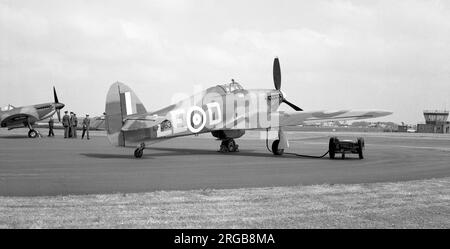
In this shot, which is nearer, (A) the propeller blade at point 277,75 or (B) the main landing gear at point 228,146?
(B) the main landing gear at point 228,146

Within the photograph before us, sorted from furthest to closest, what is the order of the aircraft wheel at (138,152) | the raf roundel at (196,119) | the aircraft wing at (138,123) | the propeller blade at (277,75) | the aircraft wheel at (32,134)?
the aircraft wheel at (32,134), the propeller blade at (277,75), the raf roundel at (196,119), the aircraft wheel at (138,152), the aircraft wing at (138,123)

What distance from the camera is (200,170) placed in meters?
14.6

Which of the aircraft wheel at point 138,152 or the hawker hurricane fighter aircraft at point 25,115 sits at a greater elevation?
the hawker hurricane fighter aircraft at point 25,115

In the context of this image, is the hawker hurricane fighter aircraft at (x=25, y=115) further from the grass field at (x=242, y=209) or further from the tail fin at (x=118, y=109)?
the grass field at (x=242, y=209)

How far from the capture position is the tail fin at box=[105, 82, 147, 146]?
1877 cm

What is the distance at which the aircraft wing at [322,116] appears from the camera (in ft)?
69.2

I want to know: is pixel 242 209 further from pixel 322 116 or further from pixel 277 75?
pixel 277 75

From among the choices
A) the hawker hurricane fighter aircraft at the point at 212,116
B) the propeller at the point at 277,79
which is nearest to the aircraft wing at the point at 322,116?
the hawker hurricane fighter aircraft at the point at 212,116

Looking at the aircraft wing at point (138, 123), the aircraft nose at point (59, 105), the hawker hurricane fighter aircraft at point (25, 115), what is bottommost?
the aircraft wing at point (138, 123)
